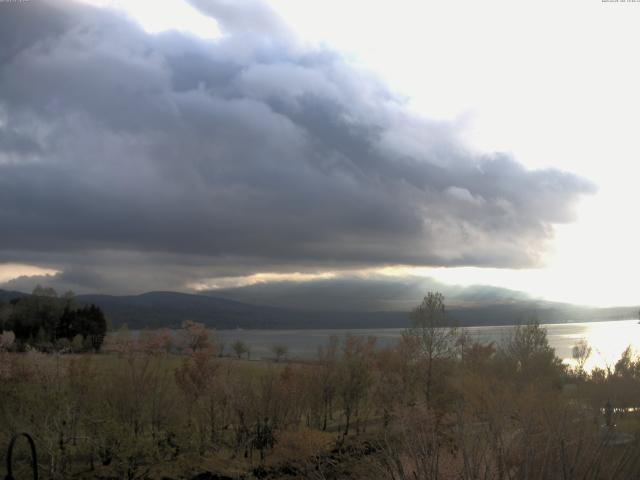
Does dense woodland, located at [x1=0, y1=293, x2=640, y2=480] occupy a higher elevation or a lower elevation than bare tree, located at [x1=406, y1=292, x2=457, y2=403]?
lower

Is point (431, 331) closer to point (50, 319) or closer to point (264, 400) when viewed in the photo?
point (264, 400)

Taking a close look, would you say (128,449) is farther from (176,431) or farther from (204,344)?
(204,344)

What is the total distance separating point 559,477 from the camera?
7.29 m

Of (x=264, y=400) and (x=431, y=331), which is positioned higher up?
(x=431, y=331)

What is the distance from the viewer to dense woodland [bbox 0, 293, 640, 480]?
2280cm

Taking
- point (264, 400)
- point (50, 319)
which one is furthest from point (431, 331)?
point (50, 319)

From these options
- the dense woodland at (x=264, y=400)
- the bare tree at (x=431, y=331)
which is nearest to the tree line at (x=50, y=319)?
the dense woodland at (x=264, y=400)

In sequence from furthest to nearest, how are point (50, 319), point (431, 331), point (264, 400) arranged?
point (50, 319) < point (431, 331) < point (264, 400)

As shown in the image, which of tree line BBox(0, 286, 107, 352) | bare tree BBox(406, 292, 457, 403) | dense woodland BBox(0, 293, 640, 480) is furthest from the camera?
tree line BBox(0, 286, 107, 352)

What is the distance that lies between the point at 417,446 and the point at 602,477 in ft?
9.13

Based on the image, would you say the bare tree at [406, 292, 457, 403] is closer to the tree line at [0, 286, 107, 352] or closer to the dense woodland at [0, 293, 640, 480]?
the dense woodland at [0, 293, 640, 480]

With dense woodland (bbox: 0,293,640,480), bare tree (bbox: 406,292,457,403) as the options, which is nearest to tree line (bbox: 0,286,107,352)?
dense woodland (bbox: 0,293,640,480)

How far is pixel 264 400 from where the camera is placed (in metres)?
28.8

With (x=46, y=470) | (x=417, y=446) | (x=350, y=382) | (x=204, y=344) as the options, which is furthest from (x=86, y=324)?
(x=417, y=446)
